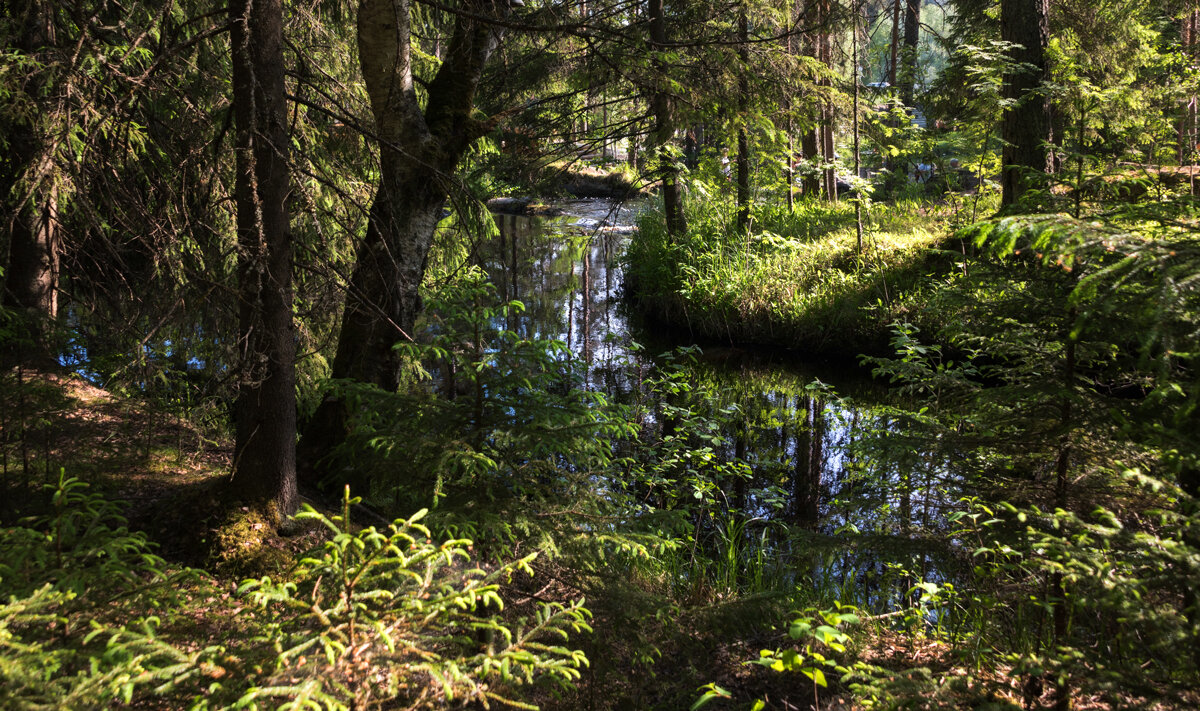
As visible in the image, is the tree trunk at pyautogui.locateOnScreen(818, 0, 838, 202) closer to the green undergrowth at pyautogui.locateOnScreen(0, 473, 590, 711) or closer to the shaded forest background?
the shaded forest background

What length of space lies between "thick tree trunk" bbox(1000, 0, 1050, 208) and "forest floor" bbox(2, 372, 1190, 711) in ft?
21.5

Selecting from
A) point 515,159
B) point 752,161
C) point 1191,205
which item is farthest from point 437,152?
point 752,161

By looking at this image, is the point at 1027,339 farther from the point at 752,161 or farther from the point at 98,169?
the point at 752,161

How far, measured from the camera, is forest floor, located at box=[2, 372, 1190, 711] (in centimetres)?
261

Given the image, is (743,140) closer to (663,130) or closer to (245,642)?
(663,130)

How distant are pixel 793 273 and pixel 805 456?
15.1 ft

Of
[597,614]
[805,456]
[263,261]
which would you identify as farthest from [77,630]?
[805,456]

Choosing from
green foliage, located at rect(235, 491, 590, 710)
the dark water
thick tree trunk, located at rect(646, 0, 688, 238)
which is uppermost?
thick tree trunk, located at rect(646, 0, 688, 238)

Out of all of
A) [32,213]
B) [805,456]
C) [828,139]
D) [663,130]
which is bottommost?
[805,456]

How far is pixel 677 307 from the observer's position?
12008mm

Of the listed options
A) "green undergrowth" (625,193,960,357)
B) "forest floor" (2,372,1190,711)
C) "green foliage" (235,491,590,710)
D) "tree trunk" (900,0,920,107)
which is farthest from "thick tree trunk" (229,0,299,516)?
"tree trunk" (900,0,920,107)

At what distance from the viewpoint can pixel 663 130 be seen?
696 cm

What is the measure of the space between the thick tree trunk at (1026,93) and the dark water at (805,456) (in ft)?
10.2

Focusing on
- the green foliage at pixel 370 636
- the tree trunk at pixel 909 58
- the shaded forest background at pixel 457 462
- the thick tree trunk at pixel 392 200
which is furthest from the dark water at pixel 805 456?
the tree trunk at pixel 909 58
